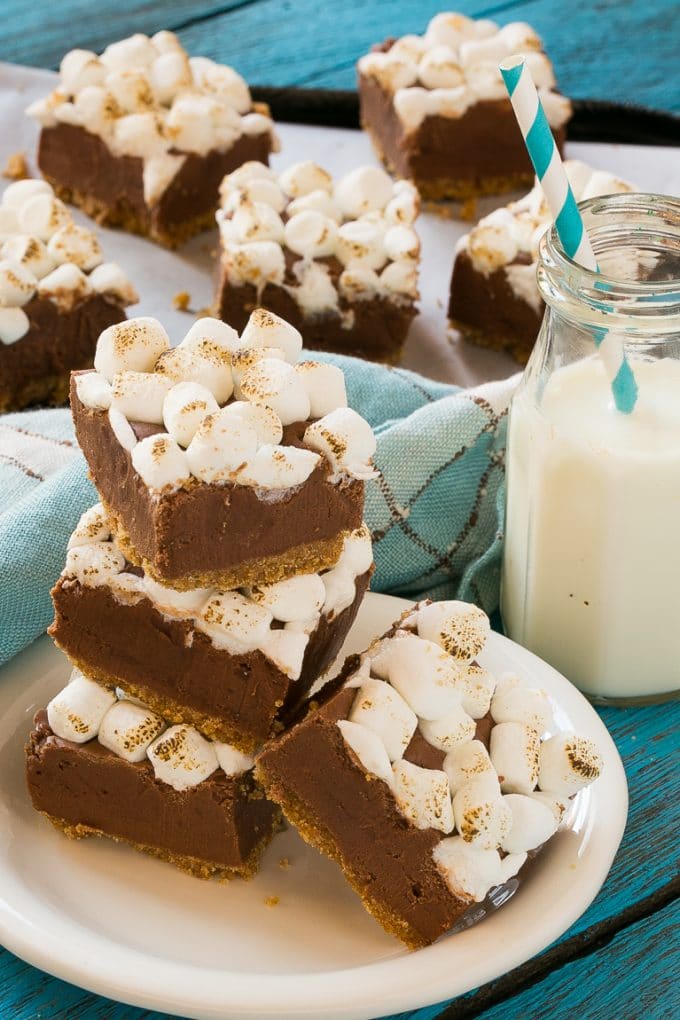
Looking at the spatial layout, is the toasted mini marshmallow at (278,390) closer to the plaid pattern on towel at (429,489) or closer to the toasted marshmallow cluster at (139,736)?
the toasted marshmallow cluster at (139,736)

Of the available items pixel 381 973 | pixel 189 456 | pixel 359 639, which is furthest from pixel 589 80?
pixel 381 973

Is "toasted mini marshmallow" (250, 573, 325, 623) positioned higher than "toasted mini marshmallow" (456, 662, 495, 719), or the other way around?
"toasted mini marshmallow" (250, 573, 325, 623)

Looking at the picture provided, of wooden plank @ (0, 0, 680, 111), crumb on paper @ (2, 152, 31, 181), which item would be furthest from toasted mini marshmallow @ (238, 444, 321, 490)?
wooden plank @ (0, 0, 680, 111)

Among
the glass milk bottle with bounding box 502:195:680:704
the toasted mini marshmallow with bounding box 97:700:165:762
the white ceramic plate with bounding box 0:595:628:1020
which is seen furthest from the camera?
the glass milk bottle with bounding box 502:195:680:704

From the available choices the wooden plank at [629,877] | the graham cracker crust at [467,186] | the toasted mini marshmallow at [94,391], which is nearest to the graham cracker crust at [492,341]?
the graham cracker crust at [467,186]

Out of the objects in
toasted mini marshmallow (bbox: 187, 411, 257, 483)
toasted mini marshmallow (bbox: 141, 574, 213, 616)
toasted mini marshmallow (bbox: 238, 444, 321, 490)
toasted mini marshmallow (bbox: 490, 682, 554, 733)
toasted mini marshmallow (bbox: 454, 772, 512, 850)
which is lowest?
toasted mini marshmallow (bbox: 490, 682, 554, 733)

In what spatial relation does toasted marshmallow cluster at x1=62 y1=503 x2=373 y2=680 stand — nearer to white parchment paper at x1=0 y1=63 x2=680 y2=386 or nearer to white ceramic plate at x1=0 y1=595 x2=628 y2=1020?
white ceramic plate at x1=0 y1=595 x2=628 y2=1020
